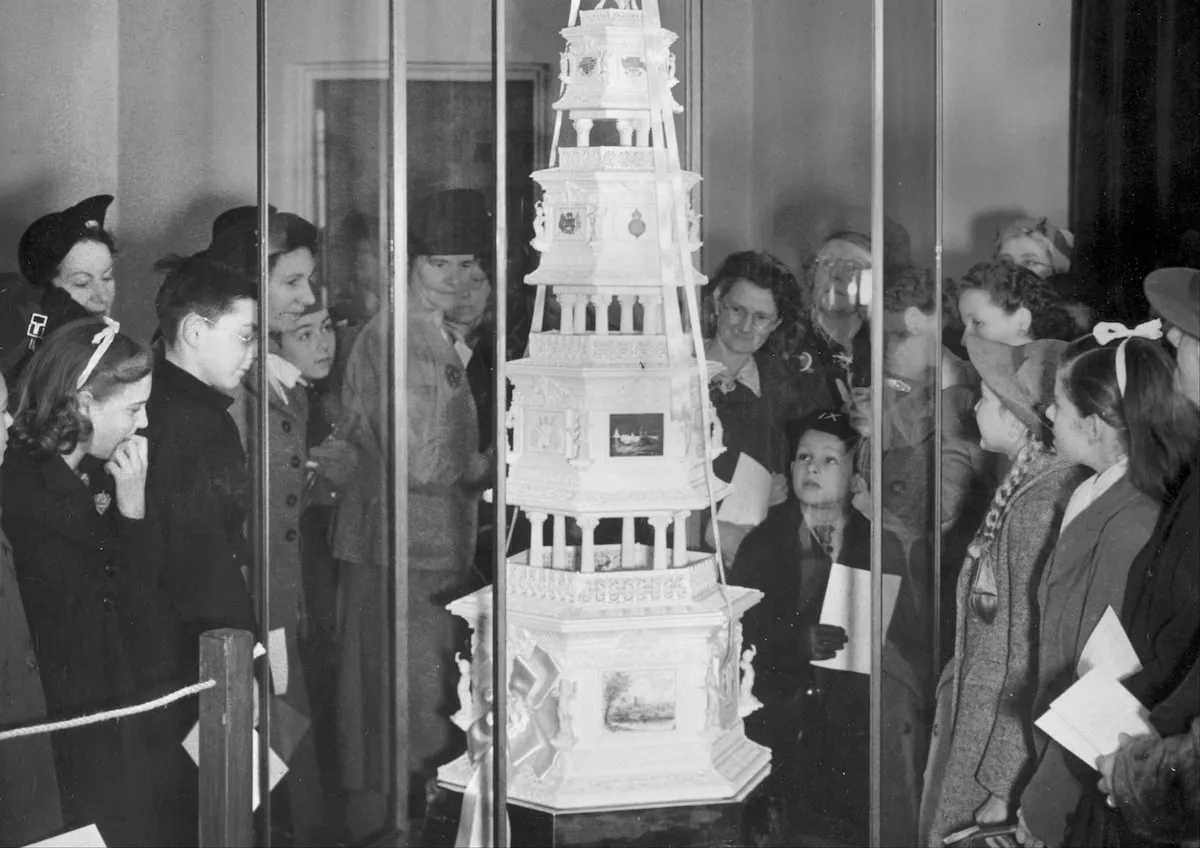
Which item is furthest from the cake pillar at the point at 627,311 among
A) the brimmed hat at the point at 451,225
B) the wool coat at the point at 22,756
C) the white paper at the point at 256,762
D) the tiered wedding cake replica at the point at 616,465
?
the wool coat at the point at 22,756

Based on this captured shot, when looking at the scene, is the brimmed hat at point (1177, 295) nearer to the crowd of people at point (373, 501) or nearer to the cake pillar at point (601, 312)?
the crowd of people at point (373, 501)

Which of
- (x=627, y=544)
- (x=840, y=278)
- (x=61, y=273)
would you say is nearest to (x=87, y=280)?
(x=61, y=273)

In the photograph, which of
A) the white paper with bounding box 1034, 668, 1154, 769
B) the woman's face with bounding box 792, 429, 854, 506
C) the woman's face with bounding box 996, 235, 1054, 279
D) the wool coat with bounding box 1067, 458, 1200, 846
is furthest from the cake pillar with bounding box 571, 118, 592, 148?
the white paper with bounding box 1034, 668, 1154, 769

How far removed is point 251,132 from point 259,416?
68 centimetres

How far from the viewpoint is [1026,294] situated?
373 cm

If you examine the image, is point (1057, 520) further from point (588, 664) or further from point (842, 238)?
point (588, 664)

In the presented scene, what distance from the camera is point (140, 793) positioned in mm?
4004

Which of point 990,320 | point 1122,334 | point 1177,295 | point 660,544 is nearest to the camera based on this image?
point 1177,295

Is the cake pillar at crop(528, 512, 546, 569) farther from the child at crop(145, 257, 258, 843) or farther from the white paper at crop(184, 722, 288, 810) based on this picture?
the white paper at crop(184, 722, 288, 810)

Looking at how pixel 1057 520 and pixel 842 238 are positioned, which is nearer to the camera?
pixel 1057 520

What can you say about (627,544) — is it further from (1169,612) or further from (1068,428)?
(1169,612)

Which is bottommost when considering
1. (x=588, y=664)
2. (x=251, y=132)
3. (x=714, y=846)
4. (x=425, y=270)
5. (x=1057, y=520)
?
(x=714, y=846)

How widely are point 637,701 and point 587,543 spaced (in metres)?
0.38

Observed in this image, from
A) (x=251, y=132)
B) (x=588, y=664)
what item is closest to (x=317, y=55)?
(x=251, y=132)
